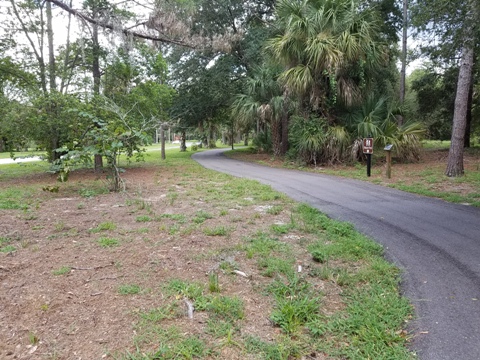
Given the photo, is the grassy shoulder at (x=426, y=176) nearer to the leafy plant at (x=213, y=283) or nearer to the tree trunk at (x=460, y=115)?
the tree trunk at (x=460, y=115)

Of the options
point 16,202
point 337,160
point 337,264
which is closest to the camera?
point 337,264

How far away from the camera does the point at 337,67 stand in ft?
33.1

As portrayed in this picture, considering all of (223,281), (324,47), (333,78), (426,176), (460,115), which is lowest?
(223,281)

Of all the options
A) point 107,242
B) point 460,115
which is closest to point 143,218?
point 107,242

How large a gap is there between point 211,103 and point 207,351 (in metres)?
16.4

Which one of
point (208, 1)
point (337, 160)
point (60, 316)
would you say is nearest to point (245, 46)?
point (208, 1)

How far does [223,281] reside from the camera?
283cm

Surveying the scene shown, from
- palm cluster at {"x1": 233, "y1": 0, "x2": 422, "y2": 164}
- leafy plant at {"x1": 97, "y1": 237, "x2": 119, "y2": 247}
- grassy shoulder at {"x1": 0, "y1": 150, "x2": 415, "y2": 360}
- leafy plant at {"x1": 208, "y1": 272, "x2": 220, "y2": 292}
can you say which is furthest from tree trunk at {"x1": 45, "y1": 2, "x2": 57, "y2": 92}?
leafy plant at {"x1": 208, "y1": 272, "x2": 220, "y2": 292}

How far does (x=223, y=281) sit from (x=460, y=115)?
26.4 ft

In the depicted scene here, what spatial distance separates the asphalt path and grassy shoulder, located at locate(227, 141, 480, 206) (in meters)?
0.52

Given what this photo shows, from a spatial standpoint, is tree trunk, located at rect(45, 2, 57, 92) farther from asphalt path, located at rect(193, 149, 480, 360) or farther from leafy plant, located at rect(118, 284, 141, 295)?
leafy plant, located at rect(118, 284, 141, 295)

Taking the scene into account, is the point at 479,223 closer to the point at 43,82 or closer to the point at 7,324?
the point at 7,324

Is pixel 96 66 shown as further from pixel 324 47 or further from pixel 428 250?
pixel 428 250

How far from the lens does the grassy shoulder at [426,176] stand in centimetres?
641
